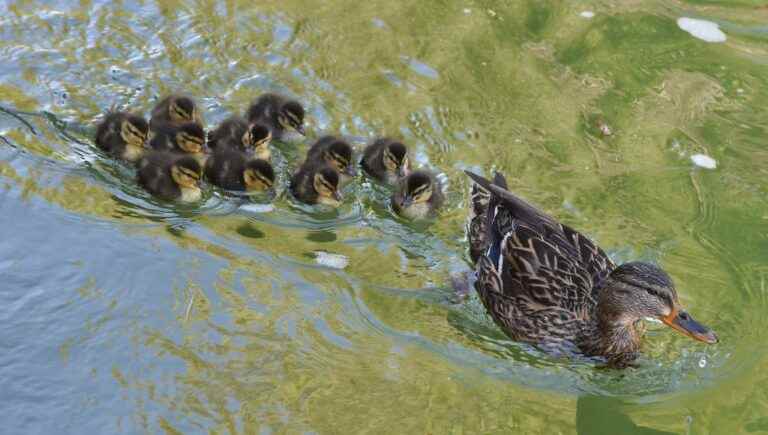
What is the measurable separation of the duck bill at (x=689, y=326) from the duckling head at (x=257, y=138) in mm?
1966

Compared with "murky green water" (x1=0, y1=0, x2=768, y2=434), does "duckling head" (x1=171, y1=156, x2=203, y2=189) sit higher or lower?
higher

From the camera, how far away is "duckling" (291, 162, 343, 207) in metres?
4.57

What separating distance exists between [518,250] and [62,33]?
9.04ft

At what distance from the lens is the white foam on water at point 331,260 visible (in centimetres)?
424

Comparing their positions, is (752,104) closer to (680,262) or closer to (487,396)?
(680,262)

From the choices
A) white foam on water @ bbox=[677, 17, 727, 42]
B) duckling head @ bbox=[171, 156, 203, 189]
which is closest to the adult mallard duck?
duckling head @ bbox=[171, 156, 203, 189]

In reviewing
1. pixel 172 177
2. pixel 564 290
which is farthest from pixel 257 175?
pixel 564 290

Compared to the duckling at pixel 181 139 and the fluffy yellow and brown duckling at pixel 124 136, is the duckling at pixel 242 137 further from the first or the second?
A: the fluffy yellow and brown duckling at pixel 124 136

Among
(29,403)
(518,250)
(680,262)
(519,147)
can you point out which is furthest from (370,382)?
(519,147)

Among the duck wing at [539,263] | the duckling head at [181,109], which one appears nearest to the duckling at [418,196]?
the duck wing at [539,263]

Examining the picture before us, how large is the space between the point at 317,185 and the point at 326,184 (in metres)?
0.05

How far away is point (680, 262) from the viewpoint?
435 centimetres

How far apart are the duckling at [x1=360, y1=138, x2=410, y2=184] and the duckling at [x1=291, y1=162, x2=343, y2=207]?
251 millimetres

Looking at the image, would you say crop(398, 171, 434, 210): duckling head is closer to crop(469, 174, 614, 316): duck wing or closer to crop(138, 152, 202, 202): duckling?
crop(469, 174, 614, 316): duck wing
